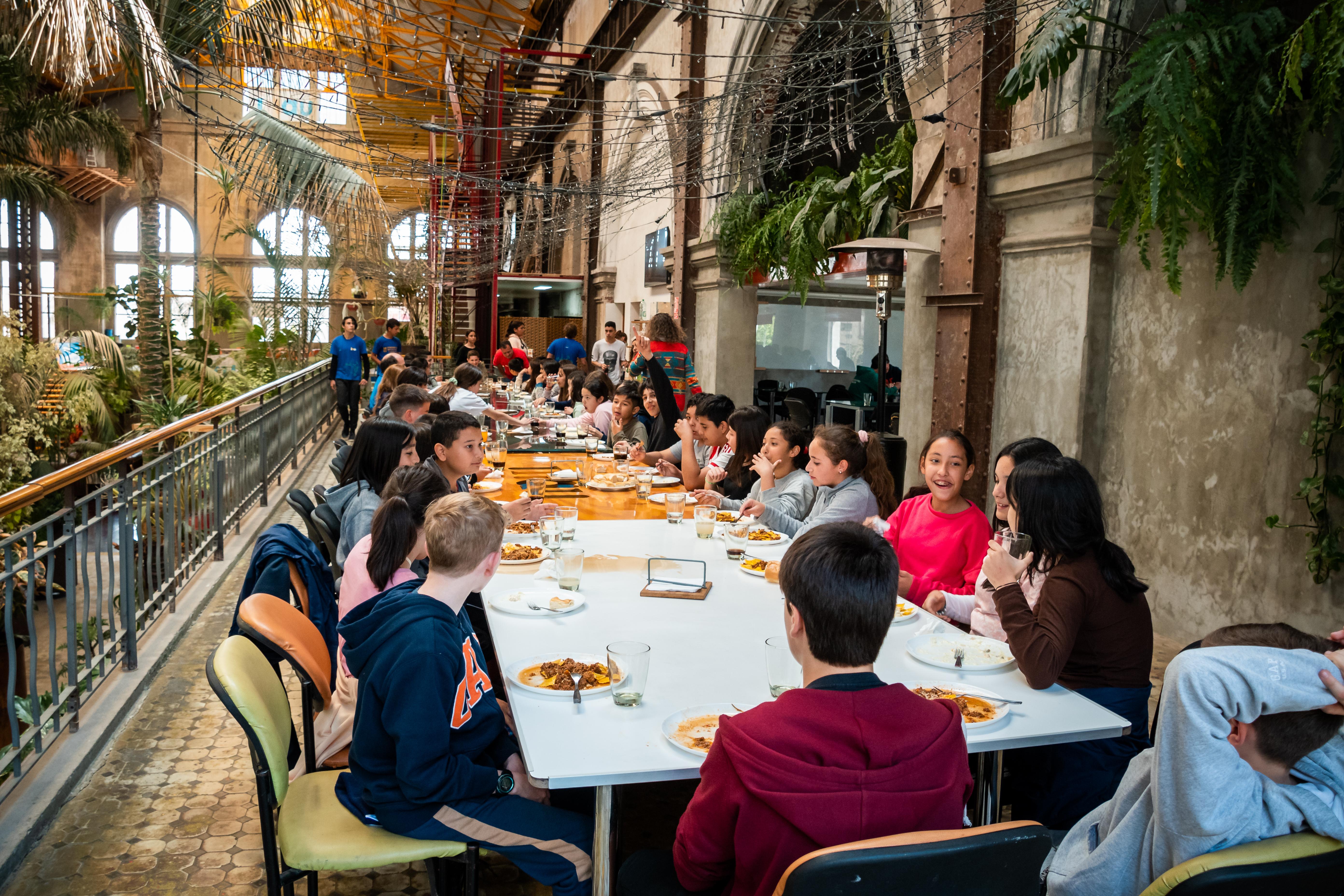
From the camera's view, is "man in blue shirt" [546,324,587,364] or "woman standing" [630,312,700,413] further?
"man in blue shirt" [546,324,587,364]

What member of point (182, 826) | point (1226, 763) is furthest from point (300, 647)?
point (1226, 763)

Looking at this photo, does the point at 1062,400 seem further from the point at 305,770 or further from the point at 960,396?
the point at 305,770

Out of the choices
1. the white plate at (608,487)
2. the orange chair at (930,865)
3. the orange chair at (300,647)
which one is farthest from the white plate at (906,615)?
the white plate at (608,487)

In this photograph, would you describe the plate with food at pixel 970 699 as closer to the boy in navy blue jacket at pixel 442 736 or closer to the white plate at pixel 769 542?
the boy in navy blue jacket at pixel 442 736

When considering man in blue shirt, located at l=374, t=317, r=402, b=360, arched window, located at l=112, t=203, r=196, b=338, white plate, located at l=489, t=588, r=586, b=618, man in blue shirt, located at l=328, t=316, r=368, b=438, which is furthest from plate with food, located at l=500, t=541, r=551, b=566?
arched window, located at l=112, t=203, r=196, b=338

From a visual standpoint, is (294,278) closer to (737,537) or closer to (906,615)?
(737,537)

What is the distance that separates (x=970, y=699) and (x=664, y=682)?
68 centimetres

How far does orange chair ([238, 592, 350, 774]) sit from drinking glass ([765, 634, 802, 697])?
3.12 ft

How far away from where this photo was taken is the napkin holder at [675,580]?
3031 millimetres

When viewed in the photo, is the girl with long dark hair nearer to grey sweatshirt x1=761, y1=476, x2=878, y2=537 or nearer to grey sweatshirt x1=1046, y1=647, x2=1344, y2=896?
grey sweatshirt x1=761, y1=476, x2=878, y2=537

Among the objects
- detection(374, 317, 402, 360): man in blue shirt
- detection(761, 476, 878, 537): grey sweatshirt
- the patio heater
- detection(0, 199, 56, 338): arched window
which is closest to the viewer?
detection(761, 476, 878, 537): grey sweatshirt

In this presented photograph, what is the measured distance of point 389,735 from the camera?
198cm

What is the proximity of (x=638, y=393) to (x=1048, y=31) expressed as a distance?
4.10 metres

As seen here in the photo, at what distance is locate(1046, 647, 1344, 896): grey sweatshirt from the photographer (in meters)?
1.39
